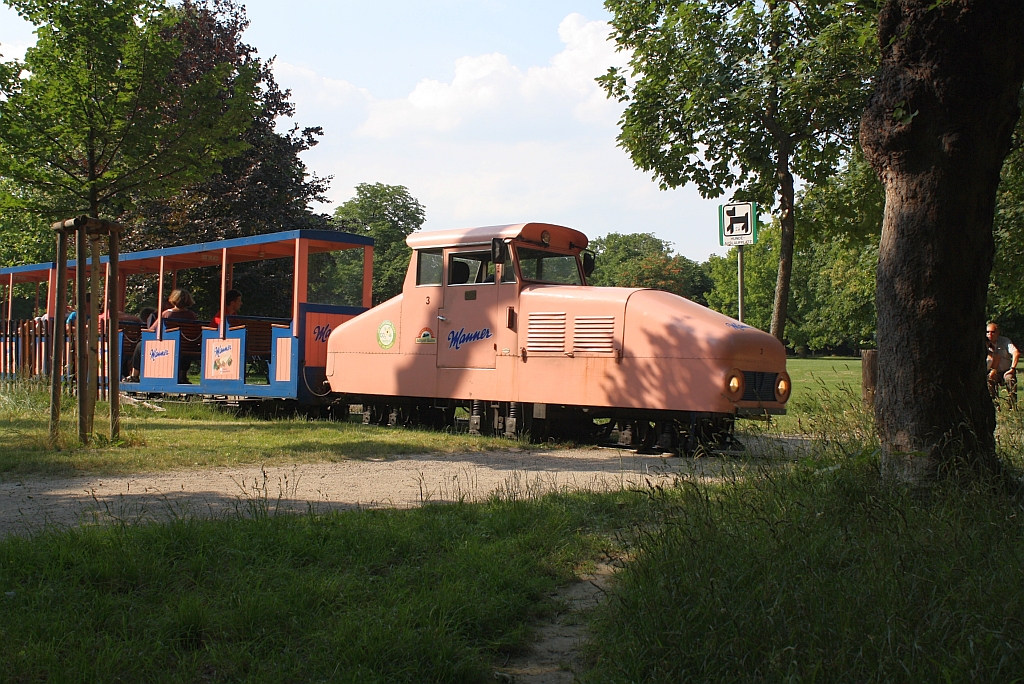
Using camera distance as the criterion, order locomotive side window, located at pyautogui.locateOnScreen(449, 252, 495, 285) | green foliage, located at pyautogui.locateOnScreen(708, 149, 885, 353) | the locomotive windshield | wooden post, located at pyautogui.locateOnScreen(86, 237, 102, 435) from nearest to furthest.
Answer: wooden post, located at pyautogui.locateOnScreen(86, 237, 102, 435) → the locomotive windshield → locomotive side window, located at pyautogui.locateOnScreen(449, 252, 495, 285) → green foliage, located at pyautogui.locateOnScreen(708, 149, 885, 353)

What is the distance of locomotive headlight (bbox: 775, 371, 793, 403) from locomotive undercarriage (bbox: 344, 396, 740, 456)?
2.14ft

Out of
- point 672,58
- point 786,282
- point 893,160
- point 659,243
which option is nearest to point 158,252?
point 672,58

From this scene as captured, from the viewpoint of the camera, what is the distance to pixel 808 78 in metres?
13.7

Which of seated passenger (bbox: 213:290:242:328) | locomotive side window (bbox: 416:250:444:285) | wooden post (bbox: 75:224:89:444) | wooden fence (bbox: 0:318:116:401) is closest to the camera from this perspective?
wooden post (bbox: 75:224:89:444)

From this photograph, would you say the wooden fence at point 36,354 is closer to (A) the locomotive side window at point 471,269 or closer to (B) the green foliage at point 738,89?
(A) the locomotive side window at point 471,269

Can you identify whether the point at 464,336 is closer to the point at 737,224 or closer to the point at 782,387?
the point at 737,224

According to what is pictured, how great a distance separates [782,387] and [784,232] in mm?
5565

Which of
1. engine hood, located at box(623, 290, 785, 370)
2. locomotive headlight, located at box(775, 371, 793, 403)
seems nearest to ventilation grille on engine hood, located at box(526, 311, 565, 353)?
engine hood, located at box(623, 290, 785, 370)

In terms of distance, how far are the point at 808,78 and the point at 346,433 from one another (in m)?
8.11

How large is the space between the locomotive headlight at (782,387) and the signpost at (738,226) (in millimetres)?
1269

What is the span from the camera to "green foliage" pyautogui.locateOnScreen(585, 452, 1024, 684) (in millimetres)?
3359

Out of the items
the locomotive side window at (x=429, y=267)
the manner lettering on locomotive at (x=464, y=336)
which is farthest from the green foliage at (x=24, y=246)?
the manner lettering on locomotive at (x=464, y=336)

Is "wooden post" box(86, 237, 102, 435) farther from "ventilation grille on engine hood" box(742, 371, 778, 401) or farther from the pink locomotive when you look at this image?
"ventilation grille on engine hood" box(742, 371, 778, 401)

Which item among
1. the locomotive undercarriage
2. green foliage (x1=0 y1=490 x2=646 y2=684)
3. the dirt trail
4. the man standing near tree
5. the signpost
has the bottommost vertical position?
the dirt trail
